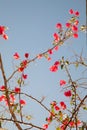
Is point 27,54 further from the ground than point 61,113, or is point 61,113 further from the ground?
point 27,54

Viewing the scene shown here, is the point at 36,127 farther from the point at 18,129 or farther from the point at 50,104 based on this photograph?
the point at 50,104

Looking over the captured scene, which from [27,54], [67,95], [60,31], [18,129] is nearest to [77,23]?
[60,31]

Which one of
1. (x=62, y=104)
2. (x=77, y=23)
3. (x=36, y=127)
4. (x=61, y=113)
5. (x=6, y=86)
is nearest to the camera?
(x=36, y=127)

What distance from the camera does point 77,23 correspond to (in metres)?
9.04

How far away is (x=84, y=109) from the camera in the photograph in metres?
7.20

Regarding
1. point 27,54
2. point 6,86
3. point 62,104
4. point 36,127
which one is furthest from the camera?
point 27,54

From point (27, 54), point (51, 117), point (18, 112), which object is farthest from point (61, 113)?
point (27, 54)

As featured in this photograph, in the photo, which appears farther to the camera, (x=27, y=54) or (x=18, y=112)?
(x=27, y=54)

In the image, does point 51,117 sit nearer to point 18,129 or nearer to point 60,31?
point 18,129

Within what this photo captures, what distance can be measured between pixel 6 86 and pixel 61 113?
63.3 inches

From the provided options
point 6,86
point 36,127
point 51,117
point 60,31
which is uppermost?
point 60,31

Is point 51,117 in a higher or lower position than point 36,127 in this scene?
lower

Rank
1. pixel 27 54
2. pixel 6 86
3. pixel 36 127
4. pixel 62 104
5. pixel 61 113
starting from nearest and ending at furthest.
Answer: pixel 36 127 < pixel 6 86 < pixel 61 113 < pixel 62 104 < pixel 27 54

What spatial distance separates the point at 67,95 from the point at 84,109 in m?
0.61
